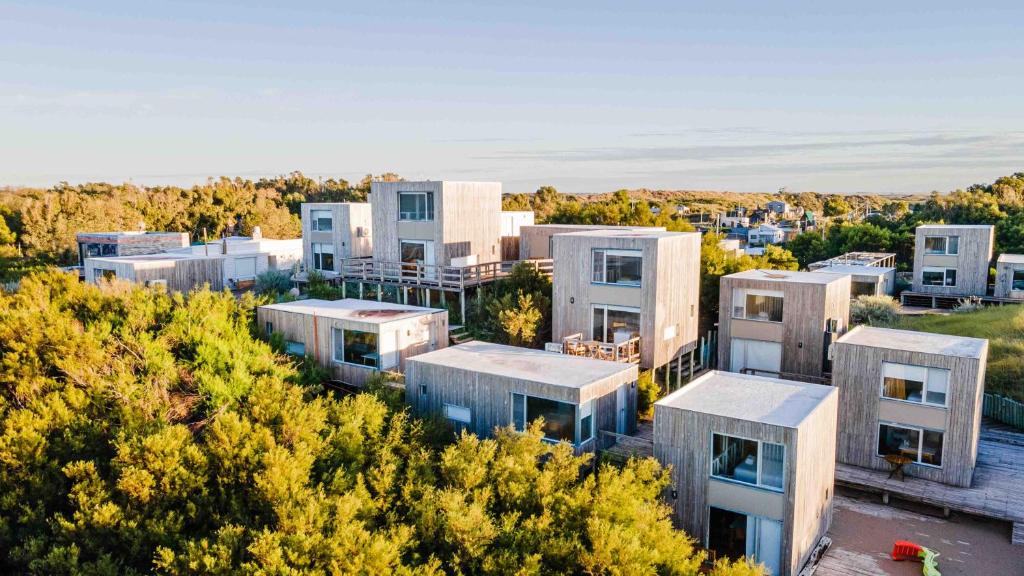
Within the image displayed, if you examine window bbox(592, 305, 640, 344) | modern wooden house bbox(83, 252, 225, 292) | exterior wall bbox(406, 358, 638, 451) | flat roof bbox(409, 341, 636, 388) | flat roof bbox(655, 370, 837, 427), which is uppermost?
modern wooden house bbox(83, 252, 225, 292)

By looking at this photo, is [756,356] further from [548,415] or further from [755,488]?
[755,488]

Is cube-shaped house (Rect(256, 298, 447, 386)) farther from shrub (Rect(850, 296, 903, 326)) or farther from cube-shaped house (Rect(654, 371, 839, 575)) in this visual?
shrub (Rect(850, 296, 903, 326))

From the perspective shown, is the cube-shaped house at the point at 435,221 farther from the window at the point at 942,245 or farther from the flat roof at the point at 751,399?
the window at the point at 942,245

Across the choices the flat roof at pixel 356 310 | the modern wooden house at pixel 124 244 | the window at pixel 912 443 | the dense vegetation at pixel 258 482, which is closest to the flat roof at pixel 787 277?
the window at pixel 912 443

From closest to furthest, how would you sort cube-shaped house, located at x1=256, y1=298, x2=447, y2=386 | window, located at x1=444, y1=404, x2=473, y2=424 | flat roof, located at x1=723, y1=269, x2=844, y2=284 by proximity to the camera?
window, located at x1=444, y1=404, x2=473, y2=424, cube-shaped house, located at x1=256, y1=298, x2=447, y2=386, flat roof, located at x1=723, y1=269, x2=844, y2=284

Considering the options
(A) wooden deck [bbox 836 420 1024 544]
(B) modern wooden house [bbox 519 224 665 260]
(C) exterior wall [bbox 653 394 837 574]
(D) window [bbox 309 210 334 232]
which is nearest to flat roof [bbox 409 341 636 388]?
(C) exterior wall [bbox 653 394 837 574]

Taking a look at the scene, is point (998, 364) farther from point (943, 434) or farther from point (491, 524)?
point (491, 524)

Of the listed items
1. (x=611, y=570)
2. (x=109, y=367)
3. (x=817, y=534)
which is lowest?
(x=817, y=534)

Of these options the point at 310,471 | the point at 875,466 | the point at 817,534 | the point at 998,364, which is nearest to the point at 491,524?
the point at 310,471
